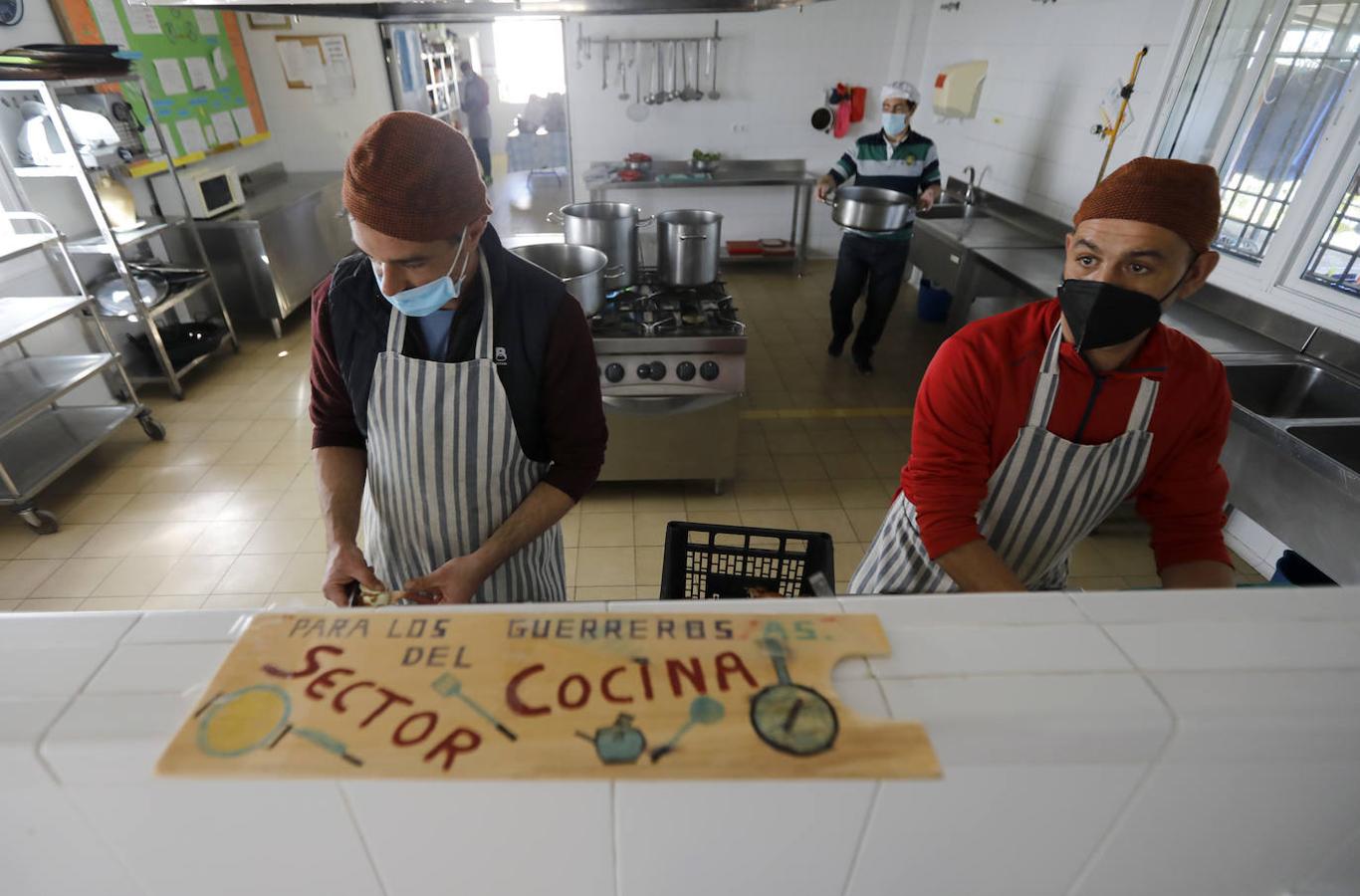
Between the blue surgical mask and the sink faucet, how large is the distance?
4376 millimetres

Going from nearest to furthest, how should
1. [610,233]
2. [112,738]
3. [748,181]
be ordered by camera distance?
[112,738], [610,233], [748,181]

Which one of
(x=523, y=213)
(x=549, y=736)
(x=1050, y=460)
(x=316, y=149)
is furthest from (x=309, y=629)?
(x=523, y=213)

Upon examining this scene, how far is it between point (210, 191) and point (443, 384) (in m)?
4.30

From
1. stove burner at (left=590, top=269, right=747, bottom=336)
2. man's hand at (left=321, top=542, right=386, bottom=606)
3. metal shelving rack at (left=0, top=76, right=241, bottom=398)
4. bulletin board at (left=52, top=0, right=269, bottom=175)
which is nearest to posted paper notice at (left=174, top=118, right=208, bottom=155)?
bulletin board at (left=52, top=0, right=269, bottom=175)

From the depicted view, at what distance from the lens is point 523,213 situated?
7.80m

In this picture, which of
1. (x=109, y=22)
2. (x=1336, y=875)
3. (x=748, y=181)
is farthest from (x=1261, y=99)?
(x=109, y=22)

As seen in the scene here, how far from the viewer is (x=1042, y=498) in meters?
1.22

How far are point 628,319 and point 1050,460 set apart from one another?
189cm

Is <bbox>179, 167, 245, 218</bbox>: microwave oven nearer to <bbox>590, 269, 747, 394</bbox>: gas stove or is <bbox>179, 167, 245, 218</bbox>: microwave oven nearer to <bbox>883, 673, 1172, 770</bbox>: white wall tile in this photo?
<bbox>590, 269, 747, 394</bbox>: gas stove

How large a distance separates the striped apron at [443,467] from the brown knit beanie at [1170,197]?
40.1 inches

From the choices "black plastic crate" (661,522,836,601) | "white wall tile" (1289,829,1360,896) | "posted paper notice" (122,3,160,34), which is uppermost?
"posted paper notice" (122,3,160,34)

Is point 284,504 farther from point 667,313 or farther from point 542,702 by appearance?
point 542,702

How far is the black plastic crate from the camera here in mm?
1371

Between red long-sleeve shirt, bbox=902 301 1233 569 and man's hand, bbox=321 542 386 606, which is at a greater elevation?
red long-sleeve shirt, bbox=902 301 1233 569
